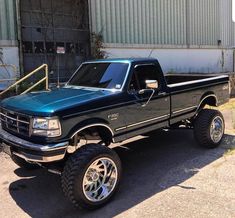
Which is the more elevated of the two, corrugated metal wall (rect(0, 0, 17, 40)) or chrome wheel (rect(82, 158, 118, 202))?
corrugated metal wall (rect(0, 0, 17, 40))

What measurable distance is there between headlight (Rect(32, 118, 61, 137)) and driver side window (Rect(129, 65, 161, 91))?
61.9 inches

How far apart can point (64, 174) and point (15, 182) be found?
1572 mm

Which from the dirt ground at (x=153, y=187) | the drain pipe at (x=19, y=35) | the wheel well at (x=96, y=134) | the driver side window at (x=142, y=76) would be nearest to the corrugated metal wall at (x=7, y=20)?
the drain pipe at (x=19, y=35)

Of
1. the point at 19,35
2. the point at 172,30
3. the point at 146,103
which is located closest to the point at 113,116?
the point at 146,103

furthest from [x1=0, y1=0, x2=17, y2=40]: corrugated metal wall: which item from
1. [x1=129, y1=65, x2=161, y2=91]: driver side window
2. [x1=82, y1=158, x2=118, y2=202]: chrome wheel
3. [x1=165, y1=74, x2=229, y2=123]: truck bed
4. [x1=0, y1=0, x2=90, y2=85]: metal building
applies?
[x1=82, y1=158, x2=118, y2=202]: chrome wheel

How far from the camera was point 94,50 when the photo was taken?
44.6ft

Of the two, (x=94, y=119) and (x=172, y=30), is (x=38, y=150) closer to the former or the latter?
(x=94, y=119)

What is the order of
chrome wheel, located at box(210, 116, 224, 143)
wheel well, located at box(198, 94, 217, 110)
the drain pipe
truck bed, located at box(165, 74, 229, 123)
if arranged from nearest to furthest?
truck bed, located at box(165, 74, 229, 123), chrome wheel, located at box(210, 116, 224, 143), wheel well, located at box(198, 94, 217, 110), the drain pipe

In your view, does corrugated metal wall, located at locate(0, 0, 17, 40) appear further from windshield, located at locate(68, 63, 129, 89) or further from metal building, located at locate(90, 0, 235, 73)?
windshield, located at locate(68, 63, 129, 89)

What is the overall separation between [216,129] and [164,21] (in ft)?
35.2

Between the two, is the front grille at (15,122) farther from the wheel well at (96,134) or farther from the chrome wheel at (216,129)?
the chrome wheel at (216,129)

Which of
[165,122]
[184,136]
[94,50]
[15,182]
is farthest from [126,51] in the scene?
[15,182]

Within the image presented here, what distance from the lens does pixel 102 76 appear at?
237 inches

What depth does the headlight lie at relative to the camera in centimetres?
459
